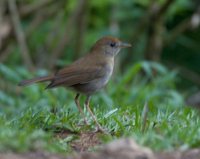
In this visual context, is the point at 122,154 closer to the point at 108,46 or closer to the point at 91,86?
the point at 91,86

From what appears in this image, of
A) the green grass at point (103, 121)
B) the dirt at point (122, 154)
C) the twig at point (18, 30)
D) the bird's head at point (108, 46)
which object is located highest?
the twig at point (18, 30)

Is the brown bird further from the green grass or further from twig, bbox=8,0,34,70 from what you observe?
twig, bbox=8,0,34,70

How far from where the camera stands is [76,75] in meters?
7.20

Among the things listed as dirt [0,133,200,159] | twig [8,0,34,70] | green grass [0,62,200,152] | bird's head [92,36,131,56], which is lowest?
dirt [0,133,200,159]

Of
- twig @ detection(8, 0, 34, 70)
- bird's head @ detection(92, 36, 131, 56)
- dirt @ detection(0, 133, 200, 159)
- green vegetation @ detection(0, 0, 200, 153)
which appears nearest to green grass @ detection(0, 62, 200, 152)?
green vegetation @ detection(0, 0, 200, 153)

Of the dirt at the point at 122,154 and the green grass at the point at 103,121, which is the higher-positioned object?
the green grass at the point at 103,121

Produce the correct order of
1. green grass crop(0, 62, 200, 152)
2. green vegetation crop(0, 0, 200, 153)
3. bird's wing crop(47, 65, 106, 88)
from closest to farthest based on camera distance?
green grass crop(0, 62, 200, 152), green vegetation crop(0, 0, 200, 153), bird's wing crop(47, 65, 106, 88)

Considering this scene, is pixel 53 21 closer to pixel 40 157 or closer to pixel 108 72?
pixel 108 72

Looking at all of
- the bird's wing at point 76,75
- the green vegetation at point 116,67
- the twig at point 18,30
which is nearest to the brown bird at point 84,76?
the bird's wing at point 76,75

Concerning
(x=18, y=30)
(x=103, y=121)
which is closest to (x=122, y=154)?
(x=103, y=121)

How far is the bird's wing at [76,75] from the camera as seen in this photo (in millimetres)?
7051

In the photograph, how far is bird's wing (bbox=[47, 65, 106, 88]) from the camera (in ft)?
23.1

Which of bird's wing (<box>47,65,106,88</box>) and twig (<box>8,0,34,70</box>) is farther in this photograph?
twig (<box>8,0,34,70</box>)

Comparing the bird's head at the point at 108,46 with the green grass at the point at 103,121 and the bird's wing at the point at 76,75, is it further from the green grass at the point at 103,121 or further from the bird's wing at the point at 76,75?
the green grass at the point at 103,121
